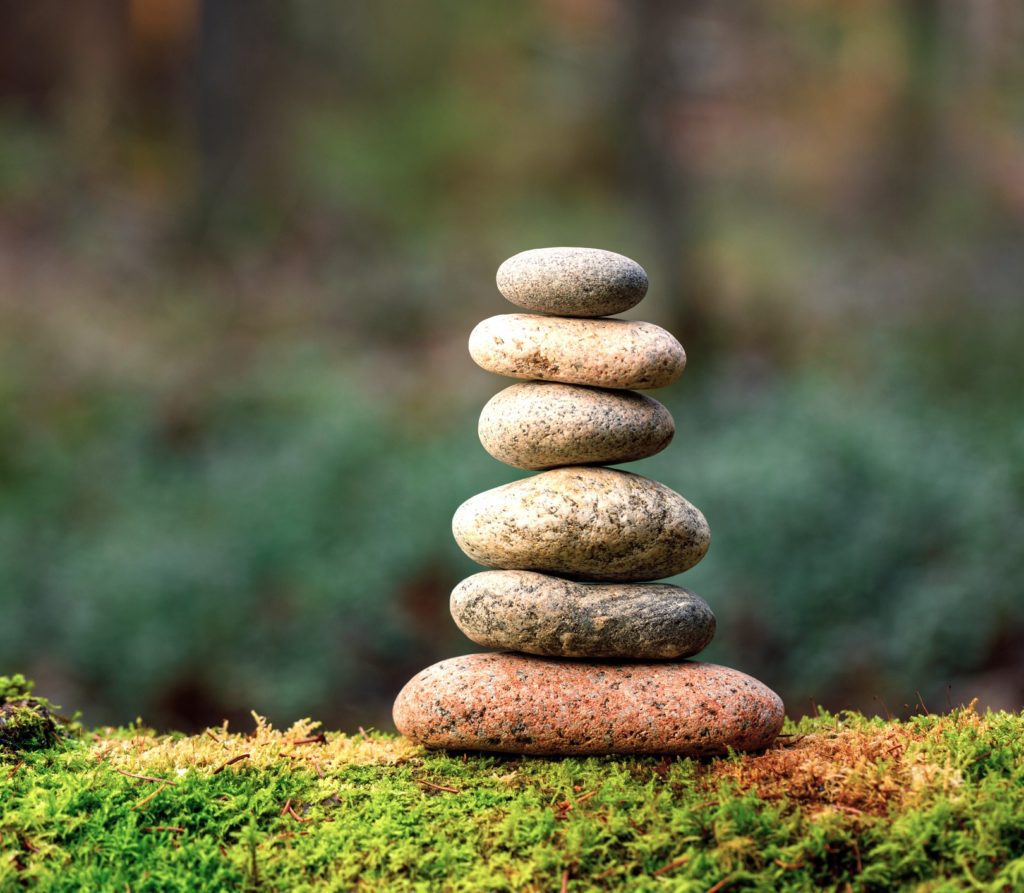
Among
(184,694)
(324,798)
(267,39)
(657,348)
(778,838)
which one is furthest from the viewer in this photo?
(267,39)

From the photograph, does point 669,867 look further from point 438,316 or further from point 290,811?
point 438,316

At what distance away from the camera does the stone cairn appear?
16.1 feet

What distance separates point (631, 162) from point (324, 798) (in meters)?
12.1

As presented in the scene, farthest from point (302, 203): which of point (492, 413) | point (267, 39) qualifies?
point (492, 413)

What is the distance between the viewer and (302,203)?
63.4ft

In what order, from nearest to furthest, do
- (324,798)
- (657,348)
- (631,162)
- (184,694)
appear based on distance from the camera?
1. (324,798)
2. (657,348)
3. (184,694)
4. (631,162)

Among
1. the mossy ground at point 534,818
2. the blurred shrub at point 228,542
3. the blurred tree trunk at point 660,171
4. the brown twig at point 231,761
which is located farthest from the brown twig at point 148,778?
the blurred tree trunk at point 660,171

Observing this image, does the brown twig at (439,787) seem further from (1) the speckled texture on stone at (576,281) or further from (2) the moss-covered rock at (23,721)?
(1) the speckled texture on stone at (576,281)

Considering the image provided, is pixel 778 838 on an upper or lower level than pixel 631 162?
lower

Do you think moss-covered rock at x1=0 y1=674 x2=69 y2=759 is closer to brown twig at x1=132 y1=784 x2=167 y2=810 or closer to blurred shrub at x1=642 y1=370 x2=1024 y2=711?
brown twig at x1=132 y1=784 x2=167 y2=810

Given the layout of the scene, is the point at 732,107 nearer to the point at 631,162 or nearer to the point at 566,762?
the point at 631,162

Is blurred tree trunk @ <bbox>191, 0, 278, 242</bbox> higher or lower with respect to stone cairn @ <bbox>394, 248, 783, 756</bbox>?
higher

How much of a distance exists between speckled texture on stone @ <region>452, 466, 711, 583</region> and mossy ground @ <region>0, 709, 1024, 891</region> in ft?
3.03

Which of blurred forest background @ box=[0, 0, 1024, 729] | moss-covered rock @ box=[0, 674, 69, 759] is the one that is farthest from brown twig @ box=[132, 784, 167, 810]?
blurred forest background @ box=[0, 0, 1024, 729]
